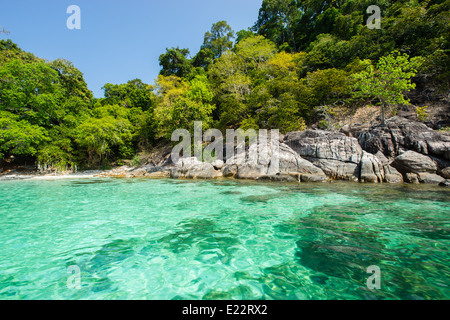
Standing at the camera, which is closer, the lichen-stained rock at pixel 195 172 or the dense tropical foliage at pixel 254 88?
the lichen-stained rock at pixel 195 172

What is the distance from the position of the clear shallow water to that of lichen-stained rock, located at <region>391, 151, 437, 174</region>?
6363mm

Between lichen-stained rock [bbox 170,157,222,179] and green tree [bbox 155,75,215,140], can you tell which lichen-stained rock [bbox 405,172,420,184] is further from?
green tree [bbox 155,75,215,140]

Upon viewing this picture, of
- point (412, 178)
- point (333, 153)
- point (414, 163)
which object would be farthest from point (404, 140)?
point (333, 153)

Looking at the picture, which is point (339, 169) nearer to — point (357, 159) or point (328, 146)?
point (357, 159)

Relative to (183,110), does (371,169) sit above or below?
below

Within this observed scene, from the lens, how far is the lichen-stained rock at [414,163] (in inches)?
411

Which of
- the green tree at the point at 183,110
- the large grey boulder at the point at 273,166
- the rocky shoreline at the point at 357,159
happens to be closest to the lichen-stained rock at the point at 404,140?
the rocky shoreline at the point at 357,159

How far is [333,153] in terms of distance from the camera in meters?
12.6

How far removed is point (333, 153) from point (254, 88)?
44.6 ft

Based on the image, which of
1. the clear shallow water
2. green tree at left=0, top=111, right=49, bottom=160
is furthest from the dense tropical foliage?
the clear shallow water

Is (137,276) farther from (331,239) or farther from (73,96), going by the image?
(73,96)

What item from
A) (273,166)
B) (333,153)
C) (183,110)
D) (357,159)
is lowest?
(273,166)

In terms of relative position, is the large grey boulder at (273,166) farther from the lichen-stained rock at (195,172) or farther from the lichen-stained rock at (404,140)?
the lichen-stained rock at (404,140)
